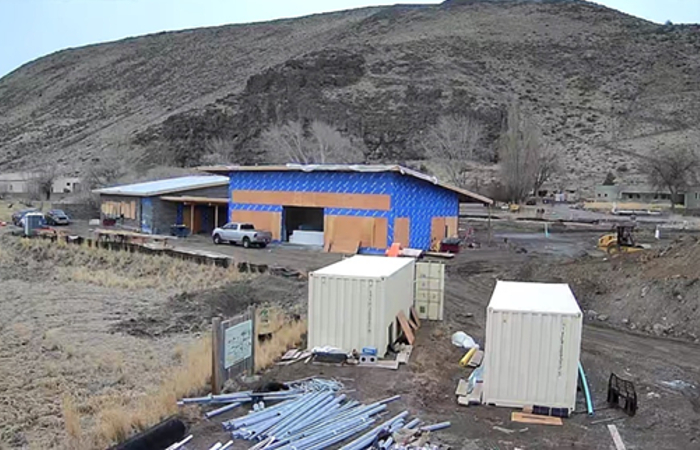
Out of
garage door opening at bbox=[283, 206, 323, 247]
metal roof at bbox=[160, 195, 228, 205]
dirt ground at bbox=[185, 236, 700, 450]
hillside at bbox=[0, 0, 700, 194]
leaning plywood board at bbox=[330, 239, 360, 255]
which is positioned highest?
hillside at bbox=[0, 0, 700, 194]

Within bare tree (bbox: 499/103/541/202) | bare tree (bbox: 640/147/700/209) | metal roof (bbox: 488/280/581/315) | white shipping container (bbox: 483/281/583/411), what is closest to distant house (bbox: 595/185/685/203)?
bare tree (bbox: 640/147/700/209)

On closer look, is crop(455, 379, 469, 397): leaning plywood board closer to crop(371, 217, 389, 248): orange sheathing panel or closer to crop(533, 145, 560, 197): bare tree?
crop(371, 217, 389, 248): orange sheathing panel

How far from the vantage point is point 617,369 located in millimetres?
13359

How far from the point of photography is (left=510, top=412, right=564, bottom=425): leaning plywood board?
1005 centimetres

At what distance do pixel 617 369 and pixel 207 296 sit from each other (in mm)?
15156

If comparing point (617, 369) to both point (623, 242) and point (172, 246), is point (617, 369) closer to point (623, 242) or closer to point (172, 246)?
point (623, 242)

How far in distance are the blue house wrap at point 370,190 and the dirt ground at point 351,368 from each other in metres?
4.19

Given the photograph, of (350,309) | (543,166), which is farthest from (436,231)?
(543,166)

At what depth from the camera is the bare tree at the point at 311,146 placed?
73188 millimetres

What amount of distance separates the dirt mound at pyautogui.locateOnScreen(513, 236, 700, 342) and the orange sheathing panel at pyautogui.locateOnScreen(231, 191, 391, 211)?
403 inches

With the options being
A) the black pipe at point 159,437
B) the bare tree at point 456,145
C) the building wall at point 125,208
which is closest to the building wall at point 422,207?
the building wall at point 125,208

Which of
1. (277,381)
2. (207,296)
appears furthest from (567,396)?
(207,296)

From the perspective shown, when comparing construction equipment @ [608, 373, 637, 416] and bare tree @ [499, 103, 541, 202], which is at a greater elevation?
bare tree @ [499, 103, 541, 202]

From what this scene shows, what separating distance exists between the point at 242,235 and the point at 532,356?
26361 mm
